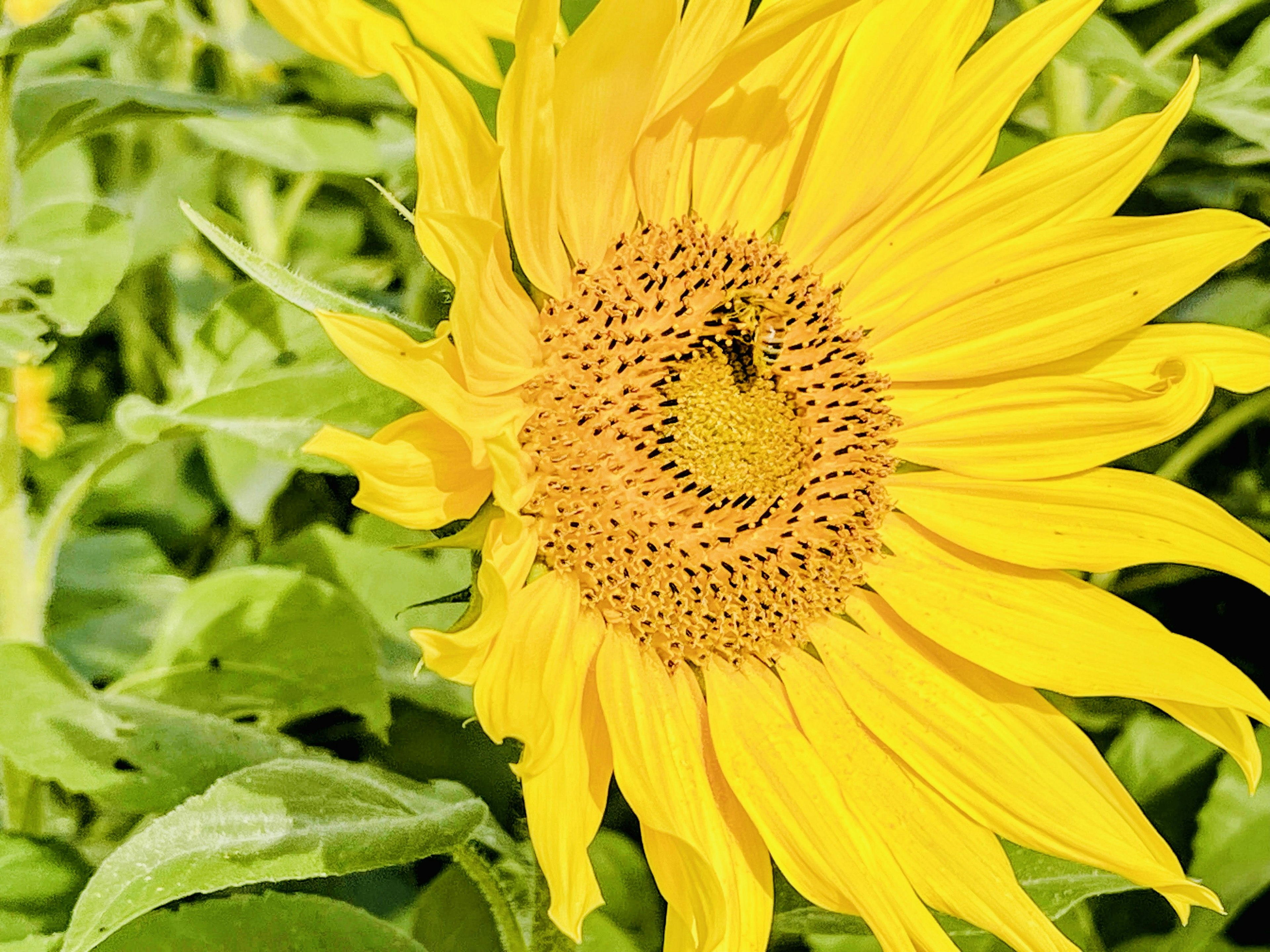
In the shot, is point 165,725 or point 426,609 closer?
point 165,725

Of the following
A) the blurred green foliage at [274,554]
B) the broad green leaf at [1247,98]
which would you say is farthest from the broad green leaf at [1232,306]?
the broad green leaf at [1247,98]

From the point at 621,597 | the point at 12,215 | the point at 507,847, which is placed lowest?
the point at 507,847

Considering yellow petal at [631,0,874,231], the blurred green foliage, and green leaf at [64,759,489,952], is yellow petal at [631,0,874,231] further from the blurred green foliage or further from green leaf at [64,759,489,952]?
green leaf at [64,759,489,952]

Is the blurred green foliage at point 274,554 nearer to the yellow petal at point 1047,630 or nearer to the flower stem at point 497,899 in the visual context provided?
the flower stem at point 497,899

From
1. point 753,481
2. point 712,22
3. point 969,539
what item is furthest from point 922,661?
point 712,22

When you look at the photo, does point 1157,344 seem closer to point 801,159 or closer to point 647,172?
point 801,159

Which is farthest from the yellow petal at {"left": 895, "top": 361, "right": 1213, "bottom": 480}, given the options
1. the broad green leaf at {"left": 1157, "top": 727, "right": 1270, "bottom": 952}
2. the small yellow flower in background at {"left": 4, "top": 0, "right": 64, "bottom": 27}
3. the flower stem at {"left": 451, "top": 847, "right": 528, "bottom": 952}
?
the small yellow flower in background at {"left": 4, "top": 0, "right": 64, "bottom": 27}
